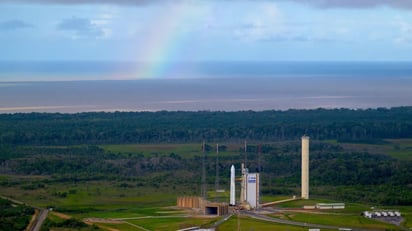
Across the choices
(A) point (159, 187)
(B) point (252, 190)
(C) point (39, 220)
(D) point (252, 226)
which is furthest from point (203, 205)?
(A) point (159, 187)

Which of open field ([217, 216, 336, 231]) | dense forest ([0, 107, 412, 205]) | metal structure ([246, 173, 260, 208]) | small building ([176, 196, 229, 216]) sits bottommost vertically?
open field ([217, 216, 336, 231])

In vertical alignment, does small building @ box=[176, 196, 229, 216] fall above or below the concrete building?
below

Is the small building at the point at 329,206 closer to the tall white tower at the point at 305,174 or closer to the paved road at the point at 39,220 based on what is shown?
the tall white tower at the point at 305,174

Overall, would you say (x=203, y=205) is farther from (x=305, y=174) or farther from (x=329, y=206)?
(x=305, y=174)

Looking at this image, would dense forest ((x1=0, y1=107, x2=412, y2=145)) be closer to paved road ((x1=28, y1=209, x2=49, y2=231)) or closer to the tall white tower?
the tall white tower

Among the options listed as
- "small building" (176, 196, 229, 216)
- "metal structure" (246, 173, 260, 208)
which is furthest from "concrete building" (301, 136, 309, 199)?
"small building" (176, 196, 229, 216)

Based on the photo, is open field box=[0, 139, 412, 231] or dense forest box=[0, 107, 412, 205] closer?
open field box=[0, 139, 412, 231]
